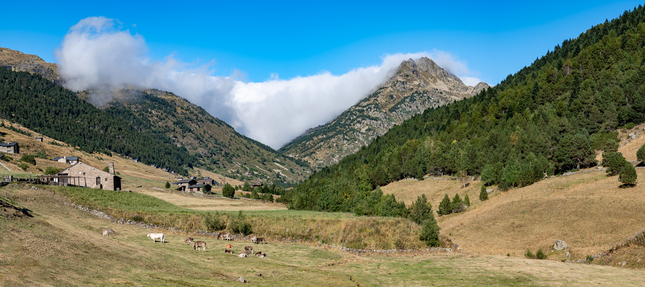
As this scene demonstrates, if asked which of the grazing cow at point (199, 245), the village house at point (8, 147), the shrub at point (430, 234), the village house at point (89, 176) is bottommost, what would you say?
the shrub at point (430, 234)

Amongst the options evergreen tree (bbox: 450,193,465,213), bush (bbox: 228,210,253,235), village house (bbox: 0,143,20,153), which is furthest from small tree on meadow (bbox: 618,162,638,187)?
village house (bbox: 0,143,20,153)

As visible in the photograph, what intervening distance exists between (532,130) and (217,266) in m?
115

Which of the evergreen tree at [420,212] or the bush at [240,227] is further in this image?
the evergreen tree at [420,212]

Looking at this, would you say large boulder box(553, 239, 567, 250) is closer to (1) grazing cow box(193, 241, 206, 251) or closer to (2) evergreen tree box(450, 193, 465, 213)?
(2) evergreen tree box(450, 193, 465, 213)

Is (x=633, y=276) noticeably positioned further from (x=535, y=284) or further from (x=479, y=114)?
(x=479, y=114)

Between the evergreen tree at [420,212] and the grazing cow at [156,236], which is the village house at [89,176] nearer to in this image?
the grazing cow at [156,236]

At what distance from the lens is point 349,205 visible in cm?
9638

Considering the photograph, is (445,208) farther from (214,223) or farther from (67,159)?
(67,159)

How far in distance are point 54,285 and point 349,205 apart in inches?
3127

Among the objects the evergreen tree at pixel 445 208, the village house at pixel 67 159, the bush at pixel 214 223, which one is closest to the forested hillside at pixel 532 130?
the evergreen tree at pixel 445 208

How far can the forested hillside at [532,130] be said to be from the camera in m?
95.4

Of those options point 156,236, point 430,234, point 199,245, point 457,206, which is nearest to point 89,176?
point 156,236

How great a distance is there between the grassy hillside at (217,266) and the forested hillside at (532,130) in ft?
132

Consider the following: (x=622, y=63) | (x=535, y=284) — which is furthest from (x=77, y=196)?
(x=622, y=63)
